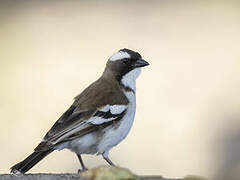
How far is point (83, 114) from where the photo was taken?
8.81m

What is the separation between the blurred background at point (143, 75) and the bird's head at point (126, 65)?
3.54 meters

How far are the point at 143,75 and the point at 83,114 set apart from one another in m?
6.65

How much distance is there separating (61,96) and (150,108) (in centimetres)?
157

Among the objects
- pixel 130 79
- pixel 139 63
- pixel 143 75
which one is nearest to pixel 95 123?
pixel 130 79

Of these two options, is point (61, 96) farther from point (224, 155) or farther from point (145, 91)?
point (224, 155)

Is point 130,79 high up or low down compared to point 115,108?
up

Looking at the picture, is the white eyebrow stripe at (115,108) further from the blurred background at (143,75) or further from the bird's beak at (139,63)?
the blurred background at (143,75)

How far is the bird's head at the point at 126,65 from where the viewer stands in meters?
9.49

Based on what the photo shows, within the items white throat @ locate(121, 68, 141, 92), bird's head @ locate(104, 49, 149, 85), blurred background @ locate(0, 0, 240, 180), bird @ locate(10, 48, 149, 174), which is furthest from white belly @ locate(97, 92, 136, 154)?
blurred background @ locate(0, 0, 240, 180)

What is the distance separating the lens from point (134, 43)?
17.0 m

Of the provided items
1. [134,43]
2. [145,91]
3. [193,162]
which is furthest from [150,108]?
[134,43]

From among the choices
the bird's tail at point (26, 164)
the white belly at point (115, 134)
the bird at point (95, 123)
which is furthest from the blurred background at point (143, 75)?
the bird's tail at point (26, 164)

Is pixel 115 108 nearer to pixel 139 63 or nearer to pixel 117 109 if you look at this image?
pixel 117 109

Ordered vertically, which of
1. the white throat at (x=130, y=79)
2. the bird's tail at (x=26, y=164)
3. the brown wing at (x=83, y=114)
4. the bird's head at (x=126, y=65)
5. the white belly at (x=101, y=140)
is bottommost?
the bird's tail at (x=26, y=164)
